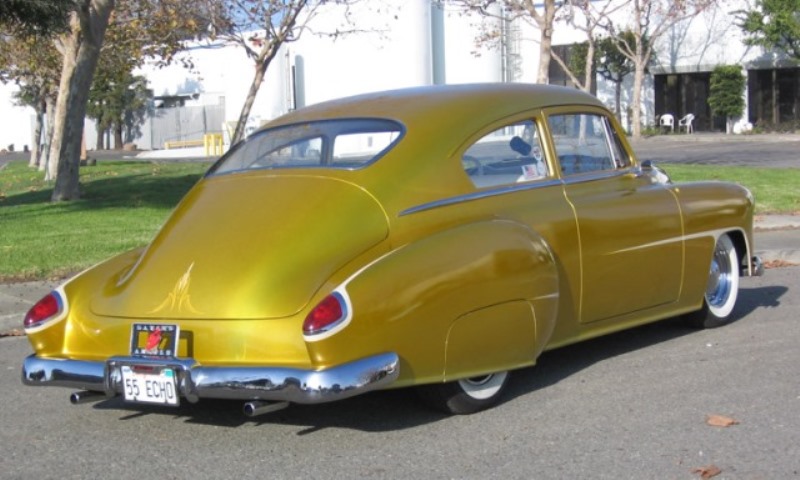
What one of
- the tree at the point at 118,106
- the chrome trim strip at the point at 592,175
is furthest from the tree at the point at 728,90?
the chrome trim strip at the point at 592,175

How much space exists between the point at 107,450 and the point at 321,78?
125 ft

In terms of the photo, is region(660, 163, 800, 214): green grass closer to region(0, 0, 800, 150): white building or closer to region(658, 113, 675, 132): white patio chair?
region(0, 0, 800, 150): white building

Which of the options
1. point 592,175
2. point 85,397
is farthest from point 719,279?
point 85,397

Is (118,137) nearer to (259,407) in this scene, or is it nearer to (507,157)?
(507,157)

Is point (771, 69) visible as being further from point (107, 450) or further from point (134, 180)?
point (107, 450)

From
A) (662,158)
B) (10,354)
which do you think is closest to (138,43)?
(662,158)

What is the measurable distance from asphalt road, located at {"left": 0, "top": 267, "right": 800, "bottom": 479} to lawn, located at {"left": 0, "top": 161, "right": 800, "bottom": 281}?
4.52 m

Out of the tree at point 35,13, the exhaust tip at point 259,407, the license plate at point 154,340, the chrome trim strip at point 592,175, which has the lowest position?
the exhaust tip at point 259,407

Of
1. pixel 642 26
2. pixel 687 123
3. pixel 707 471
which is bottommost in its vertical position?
pixel 707 471

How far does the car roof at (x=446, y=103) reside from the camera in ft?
20.4

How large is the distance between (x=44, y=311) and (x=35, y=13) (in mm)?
9165

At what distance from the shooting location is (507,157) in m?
6.38

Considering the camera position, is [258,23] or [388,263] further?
[258,23]

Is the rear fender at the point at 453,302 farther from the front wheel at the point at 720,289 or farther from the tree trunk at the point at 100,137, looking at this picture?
the tree trunk at the point at 100,137
